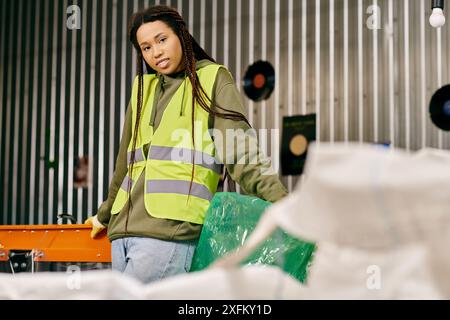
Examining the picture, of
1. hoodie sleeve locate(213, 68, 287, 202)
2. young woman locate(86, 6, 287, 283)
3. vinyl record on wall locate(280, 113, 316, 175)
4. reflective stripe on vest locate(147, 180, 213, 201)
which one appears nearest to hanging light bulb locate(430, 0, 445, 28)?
young woman locate(86, 6, 287, 283)

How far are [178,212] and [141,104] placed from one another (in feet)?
1.14

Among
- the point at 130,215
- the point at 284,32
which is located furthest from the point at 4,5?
the point at 130,215

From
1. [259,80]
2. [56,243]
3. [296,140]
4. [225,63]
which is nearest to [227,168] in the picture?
[56,243]

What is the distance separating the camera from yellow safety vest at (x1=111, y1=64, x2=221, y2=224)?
5.91 ft

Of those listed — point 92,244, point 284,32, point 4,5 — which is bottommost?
point 92,244

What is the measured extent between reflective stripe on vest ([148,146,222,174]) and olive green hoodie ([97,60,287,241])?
0.04 metres

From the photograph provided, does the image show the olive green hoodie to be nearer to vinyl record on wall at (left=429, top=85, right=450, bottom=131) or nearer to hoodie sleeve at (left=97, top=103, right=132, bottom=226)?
hoodie sleeve at (left=97, top=103, right=132, bottom=226)

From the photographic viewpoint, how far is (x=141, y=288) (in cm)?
74

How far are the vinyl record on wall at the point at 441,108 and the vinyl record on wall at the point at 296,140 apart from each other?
830 mm

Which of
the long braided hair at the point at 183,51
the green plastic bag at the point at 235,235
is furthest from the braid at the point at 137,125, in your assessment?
the green plastic bag at the point at 235,235

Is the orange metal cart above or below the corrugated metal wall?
below

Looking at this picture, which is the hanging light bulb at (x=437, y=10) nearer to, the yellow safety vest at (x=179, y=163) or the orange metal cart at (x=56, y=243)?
the yellow safety vest at (x=179, y=163)

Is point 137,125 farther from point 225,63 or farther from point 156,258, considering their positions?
point 225,63
